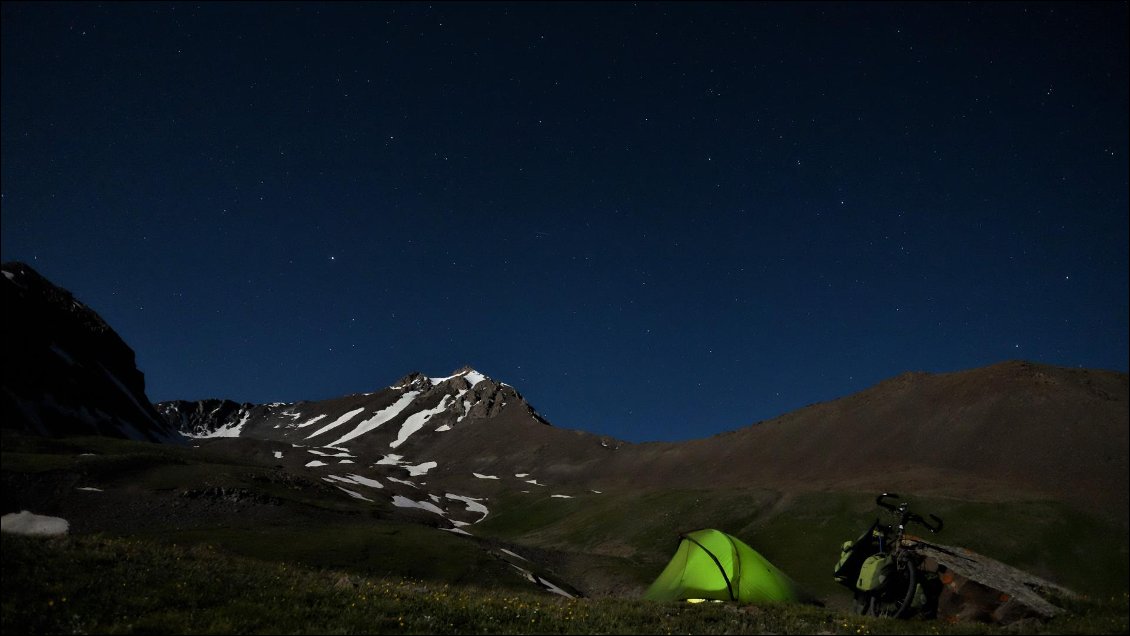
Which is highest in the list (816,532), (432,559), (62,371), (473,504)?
(62,371)

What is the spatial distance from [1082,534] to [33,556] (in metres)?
97.6

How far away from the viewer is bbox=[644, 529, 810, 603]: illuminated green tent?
71.4 feet

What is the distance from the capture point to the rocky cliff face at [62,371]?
10900 cm

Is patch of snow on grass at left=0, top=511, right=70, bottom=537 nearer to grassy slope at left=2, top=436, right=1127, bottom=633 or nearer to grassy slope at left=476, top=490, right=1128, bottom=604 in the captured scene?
grassy slope at left=2, top=436, right=1127, bottom=633

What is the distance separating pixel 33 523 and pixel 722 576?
6333cm

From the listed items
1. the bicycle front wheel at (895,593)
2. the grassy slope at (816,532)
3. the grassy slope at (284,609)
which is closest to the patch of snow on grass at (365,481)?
the grassy slope at (816,532)

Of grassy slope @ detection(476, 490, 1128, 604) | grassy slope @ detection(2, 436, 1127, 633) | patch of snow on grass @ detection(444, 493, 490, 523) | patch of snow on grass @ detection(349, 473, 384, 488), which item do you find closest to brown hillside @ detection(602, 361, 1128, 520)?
grassy slope @ detection(476, 490, 1128, 604)

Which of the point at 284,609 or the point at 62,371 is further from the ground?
the point at 62,371

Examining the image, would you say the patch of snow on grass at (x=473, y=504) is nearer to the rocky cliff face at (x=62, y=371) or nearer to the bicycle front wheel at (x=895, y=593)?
the rocky cliff face at (x=62, y=371)

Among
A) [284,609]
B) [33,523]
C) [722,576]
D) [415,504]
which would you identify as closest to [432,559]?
[33,523]

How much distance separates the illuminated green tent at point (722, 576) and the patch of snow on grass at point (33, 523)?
56.9m

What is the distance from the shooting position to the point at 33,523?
53.2m

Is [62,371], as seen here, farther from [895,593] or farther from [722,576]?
[895,593]

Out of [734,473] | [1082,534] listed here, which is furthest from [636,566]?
[734,473]
